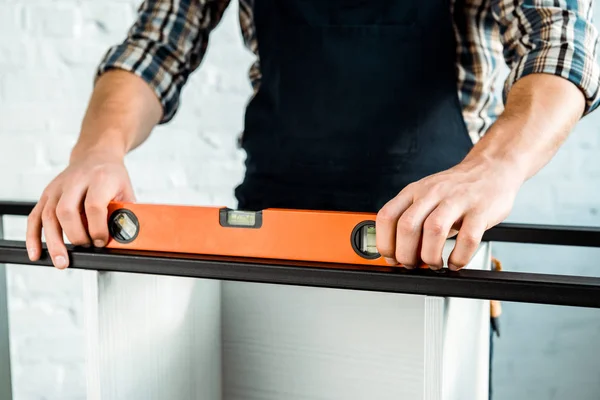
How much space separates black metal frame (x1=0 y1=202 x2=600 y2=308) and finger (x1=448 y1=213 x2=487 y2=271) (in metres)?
0.01

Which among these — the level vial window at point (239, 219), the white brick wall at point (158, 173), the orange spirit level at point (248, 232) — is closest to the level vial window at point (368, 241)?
the orange spirit level at point (248, 232)

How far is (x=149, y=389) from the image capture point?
37.2 inches

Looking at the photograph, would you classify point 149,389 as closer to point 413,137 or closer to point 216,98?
point 413,137

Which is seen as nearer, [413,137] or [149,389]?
[149,389]

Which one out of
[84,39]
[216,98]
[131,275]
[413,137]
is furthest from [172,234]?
[84,39]

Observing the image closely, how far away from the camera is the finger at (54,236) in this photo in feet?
2.63

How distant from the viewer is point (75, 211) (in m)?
0.83

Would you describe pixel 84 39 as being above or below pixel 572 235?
above

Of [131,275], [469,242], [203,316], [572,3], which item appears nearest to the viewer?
[469,242]

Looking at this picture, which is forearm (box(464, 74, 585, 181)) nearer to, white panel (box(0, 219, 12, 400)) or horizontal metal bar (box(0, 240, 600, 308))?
horizontal metal bar (box(0, 240, 600, 308))

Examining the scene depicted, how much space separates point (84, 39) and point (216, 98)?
40 cm

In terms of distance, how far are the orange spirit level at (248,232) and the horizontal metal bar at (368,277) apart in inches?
0.6

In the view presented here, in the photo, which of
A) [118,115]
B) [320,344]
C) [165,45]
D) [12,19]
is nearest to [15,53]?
[12,19]

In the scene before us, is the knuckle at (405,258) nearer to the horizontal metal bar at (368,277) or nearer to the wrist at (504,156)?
the horizontal metal bar at (368,277)
